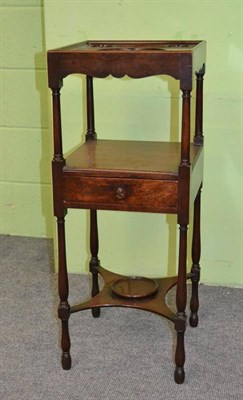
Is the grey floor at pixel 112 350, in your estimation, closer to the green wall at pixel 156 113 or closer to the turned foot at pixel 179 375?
the turned foot at pixel 179 375

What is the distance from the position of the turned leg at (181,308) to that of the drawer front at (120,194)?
3.7 inches

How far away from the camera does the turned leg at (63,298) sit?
1.68 metres

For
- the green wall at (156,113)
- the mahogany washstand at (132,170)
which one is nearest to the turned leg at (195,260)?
the mahogany washstand at (132,170)

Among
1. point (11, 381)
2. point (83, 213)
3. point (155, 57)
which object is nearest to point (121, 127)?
point (83, 213)

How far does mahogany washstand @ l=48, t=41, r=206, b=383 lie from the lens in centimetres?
149

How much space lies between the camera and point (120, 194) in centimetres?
159

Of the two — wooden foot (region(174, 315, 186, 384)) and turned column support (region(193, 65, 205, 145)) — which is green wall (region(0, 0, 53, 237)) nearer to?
turned column support (region(193, 65, 205, 145))

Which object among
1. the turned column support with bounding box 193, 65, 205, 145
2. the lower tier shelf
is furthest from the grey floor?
the turned column support with bounding box 193, 65, 205, 145

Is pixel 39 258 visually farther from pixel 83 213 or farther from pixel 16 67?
pixel 16 67

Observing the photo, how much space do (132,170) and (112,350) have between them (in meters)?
0.61

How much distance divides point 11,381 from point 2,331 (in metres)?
0.29

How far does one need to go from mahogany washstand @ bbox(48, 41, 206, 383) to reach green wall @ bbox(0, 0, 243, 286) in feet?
0.81

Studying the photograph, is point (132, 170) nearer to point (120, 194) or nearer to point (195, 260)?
point (120, 194)

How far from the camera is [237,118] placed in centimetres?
212
